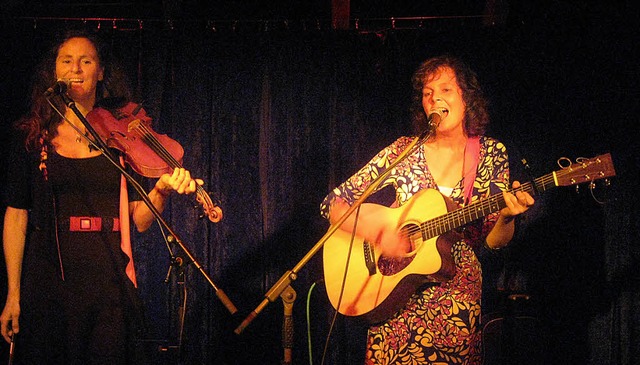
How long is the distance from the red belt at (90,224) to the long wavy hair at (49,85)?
0.49 m

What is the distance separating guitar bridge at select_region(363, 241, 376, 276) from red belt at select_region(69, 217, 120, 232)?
1388 mm

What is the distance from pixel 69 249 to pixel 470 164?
7.64 ft

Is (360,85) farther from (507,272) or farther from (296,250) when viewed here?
(507,272)

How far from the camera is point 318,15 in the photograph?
4.41 metres

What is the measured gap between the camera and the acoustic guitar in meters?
3.16

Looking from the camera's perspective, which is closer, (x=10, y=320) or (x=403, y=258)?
(x=10, y=320)

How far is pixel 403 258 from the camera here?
3395 mm

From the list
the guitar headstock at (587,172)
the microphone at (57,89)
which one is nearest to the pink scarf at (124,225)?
the microphone at (57,89)

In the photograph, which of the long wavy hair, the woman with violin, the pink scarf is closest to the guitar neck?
the woman with violin

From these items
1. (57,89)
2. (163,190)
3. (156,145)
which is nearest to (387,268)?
(163,190)

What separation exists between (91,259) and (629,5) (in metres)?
3.62

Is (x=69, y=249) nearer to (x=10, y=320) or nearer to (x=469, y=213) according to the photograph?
(x=10, y=320)

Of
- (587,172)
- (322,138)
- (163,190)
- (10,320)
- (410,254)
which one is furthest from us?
(322,138)

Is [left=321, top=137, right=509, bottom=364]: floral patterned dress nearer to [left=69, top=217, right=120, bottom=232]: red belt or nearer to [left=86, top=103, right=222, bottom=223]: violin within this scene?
[left=86, top=103, right=222, bottom=223]: violin
